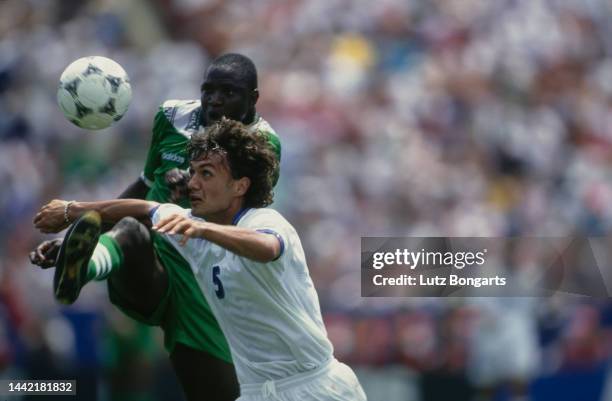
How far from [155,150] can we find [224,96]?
689 mm

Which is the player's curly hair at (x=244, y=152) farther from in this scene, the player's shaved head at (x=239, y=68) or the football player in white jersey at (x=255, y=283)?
the player's shaved head at (x=239, y=68)

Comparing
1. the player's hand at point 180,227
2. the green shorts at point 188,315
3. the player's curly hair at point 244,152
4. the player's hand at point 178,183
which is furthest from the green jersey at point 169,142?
the player's hand at point 180,227

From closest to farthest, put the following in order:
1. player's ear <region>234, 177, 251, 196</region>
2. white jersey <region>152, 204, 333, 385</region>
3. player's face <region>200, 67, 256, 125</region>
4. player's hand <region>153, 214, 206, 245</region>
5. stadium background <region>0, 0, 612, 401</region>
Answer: player's hand <region>153, 214, 206, 245</region>
white jersey <region>152, 204, 333, 385</region>
player's ear <region>234, 177, 251, 196</region>
player's face <region>200, 67, 256, 125</region>
stadium background <region>0, 0, 612, 401</region>

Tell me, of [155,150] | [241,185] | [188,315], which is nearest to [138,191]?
[155,150]

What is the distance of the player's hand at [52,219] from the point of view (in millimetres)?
6184

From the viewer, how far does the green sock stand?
606cm

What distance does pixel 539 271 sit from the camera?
1348 cm

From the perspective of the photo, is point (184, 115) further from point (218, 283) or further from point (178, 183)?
point (218, 283)

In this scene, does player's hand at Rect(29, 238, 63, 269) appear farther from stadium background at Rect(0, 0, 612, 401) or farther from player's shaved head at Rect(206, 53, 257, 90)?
stadium background at Rect(0, 0, 612, 401)

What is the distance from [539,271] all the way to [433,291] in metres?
1.32

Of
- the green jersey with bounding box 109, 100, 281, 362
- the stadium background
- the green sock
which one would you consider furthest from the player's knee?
the stadium background

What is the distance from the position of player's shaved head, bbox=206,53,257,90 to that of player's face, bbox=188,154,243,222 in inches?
47.4

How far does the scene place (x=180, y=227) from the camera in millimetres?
5309

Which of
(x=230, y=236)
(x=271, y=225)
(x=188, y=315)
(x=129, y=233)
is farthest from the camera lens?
(x=188, y=315)
